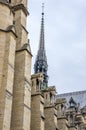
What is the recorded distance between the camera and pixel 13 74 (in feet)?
76.7

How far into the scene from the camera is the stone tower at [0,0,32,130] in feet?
72.0

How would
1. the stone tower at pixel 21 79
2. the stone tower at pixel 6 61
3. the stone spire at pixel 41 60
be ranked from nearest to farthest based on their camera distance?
the stone tower at pixel 6 61 < the stone tower at pixel 21 79 < the stone spire at pixel 41 60

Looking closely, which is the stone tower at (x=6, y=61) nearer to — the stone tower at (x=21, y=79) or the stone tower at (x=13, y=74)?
the stone tower at (x=13, y=74)

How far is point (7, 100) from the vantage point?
71.6 feet

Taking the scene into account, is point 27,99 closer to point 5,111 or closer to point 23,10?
point 5,111

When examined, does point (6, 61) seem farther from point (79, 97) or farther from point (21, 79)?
point (79, 97)

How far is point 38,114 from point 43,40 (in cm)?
3293

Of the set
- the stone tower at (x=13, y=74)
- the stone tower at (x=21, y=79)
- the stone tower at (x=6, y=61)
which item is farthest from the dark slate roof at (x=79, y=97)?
the stone tower at (x=6, y=61)

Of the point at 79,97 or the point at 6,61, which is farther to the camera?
the point at 79,97

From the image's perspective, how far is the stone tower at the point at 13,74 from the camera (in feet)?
72.0

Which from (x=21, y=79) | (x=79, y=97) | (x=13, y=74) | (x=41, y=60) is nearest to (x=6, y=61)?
(x=13, y=74)

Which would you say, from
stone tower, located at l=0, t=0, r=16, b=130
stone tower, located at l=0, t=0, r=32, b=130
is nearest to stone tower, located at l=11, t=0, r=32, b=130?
stone tower, located at l=0, t=0, r=32, b=130

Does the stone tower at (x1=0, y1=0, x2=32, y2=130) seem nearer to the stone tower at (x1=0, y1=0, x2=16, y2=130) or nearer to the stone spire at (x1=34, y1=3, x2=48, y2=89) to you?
the stone tower at (x1=0, y1=0, x2=16, y2=130)

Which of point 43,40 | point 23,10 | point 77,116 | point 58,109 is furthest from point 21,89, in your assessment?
point 43,40
